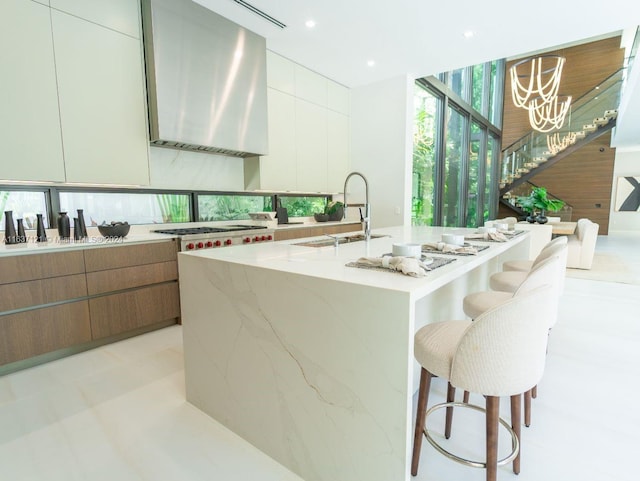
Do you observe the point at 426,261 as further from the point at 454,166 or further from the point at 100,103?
the point at 454,166

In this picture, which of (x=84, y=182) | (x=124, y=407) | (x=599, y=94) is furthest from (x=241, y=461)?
(x=599, y=94)

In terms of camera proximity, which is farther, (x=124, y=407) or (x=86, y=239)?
(x=86, y=239)

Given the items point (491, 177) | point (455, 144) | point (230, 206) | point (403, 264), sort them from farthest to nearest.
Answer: point (491, 177), point (455, 144), point (230, 206), point (403, 264)

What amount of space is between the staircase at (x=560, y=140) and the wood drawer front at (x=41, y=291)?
418 inches

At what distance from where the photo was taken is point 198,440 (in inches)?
63.6

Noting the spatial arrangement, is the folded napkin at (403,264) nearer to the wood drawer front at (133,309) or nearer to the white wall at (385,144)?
the wood drawer front at (133,309)

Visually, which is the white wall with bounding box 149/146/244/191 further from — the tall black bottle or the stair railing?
the stair railing

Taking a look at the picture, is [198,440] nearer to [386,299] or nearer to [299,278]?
[299,278]

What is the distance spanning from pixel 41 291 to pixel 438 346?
259 cm

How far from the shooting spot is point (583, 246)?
17.0ft

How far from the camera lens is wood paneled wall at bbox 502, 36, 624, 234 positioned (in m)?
9.67

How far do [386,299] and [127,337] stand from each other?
2703 millimetres

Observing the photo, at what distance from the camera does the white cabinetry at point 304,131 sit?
167 inches

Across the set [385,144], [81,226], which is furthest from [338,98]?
[81,226]
